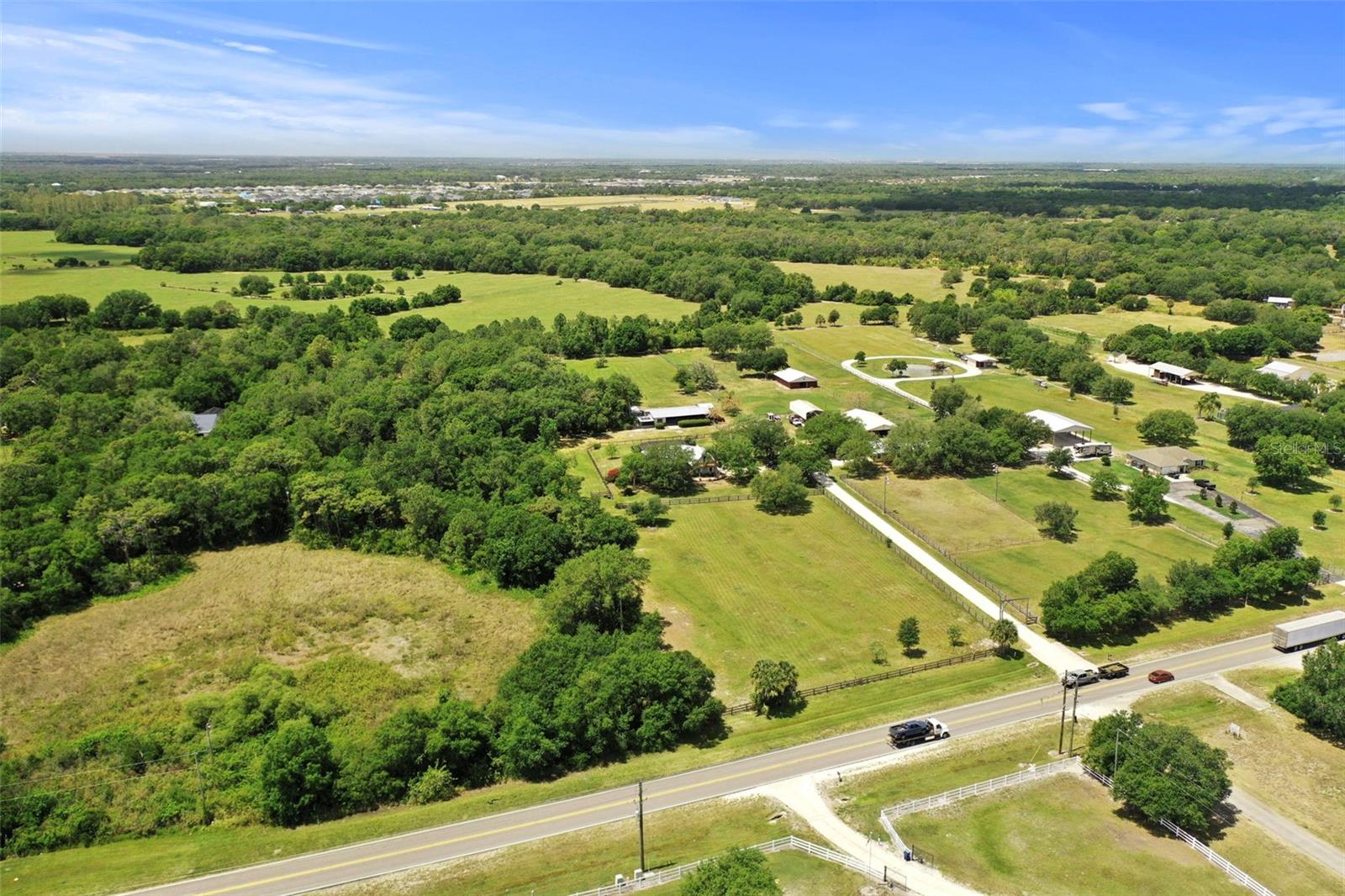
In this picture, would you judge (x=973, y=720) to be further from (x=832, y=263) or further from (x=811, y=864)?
(x=832, y=263)

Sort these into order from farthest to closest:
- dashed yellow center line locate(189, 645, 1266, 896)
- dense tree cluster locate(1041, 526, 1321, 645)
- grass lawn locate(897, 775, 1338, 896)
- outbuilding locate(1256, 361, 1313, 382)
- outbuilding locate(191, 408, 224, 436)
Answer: outbuilding locate(1256, 361, 1313, 382) → outbuilding locate(191, 408, 224, 436) → dense tree cluster locate(1041, 526, 1321, 645) → dashed yellow center line locate(189, 645, 1266, 896) → grass lawn locate(897, 775, 1338, 896)

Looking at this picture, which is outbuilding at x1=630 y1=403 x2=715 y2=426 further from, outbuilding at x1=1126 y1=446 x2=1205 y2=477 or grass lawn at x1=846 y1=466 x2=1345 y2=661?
outbuilding at x1=1126 y1=446 x2=1205 y2=477

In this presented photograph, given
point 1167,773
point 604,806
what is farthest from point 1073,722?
point 604,806

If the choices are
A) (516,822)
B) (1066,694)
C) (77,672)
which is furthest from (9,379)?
(1066,694)

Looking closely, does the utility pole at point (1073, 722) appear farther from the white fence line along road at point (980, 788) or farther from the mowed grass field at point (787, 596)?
the mowed grass field at point (787, 596)

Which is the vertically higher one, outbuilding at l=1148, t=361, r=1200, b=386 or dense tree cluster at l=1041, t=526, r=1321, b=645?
outbuilding at l=1148, t=361, r=1200, b=386

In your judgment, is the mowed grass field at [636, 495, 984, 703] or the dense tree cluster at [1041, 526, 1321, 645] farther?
the dense tree cluster at [1041, 526, 1321, 645]

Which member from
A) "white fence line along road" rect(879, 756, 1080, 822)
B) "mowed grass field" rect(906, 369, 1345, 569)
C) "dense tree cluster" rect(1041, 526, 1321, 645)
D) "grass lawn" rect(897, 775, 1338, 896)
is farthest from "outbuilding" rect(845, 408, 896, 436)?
"grass lawn" rect(897, 775, 1338, 896)

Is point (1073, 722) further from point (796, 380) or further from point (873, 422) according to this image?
point (796, 380)
